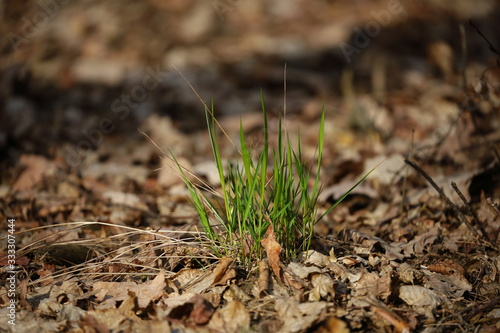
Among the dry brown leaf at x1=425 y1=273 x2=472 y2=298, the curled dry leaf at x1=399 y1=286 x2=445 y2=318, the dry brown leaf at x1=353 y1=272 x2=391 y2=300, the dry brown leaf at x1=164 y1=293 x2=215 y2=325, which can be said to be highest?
the dry brown leaf at x1=164 y1=293 x2=215 y2=325

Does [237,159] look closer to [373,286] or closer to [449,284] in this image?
[373,286]

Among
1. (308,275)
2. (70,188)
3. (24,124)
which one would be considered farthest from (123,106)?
(308,275)

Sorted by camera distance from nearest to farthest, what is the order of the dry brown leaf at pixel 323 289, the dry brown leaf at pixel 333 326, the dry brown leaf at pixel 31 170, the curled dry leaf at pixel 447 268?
1. the dry brown leaf at pixel 333 326
2. the dry brown leaf at pixel 323 289
3. the curled dry leaf at pixel 447 268
4. the dry brown leaf at pixel 31 170

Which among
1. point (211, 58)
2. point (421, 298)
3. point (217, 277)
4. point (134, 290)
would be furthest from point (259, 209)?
point (211, 58)

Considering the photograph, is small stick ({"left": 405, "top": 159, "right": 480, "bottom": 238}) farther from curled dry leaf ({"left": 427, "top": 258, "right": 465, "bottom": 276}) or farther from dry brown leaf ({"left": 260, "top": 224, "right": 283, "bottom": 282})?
dry brown leaf ({"left": 260, "top": 224, "right": 283, "bottom": 282})

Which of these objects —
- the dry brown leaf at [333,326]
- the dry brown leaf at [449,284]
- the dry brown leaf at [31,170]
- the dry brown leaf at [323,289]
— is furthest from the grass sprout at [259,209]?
the dry brown leaf at [31,170]

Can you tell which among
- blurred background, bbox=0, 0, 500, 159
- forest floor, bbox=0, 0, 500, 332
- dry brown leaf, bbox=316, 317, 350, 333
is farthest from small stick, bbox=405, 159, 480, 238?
blurred background, bbox=0, 0, 500, 159

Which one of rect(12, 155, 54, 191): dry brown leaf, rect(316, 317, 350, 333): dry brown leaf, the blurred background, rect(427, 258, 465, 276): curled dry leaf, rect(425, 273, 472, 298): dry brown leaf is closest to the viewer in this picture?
rect(316, 317, 350, 333): dry brown leaf

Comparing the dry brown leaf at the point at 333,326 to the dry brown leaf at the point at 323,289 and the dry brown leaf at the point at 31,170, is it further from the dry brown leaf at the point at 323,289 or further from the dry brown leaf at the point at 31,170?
the dry brown leaf at the point at 31,170

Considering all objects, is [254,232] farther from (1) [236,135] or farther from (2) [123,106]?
(2) [123,106]

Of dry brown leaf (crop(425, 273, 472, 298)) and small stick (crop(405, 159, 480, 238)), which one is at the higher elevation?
small stick (crop(405, 159, 480, 238))
